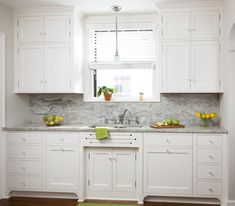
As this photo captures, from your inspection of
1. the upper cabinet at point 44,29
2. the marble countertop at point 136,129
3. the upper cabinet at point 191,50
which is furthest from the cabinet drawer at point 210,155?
the upper cabinet at point 44,29

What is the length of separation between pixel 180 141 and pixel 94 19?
2.24 metres

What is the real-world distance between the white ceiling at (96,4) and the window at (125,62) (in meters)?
0.37

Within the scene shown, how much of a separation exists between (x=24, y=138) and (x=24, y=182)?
597 millimetres

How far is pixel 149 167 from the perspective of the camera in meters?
4.29

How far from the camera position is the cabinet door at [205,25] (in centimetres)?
437

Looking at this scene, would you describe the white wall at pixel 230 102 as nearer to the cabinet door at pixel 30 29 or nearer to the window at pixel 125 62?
the window at pixel 125 62

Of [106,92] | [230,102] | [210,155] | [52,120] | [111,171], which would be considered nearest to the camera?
[230,102]

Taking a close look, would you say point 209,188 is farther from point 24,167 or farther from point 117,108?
point 24,167

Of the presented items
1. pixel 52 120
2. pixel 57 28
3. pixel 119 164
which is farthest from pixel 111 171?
pixel 57 28

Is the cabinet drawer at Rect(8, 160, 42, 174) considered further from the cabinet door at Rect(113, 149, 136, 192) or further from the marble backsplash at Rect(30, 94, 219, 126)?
the cabinet door at Rect(113, 149, 136, 192)

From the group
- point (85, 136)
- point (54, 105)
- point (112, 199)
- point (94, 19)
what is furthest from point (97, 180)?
point (94, 19)

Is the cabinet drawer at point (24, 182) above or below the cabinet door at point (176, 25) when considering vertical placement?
below

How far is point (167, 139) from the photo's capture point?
13.9 ft

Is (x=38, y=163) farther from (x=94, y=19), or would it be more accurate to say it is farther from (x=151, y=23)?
(x=151, y=23)
